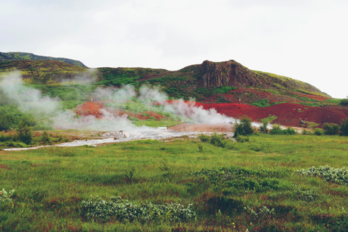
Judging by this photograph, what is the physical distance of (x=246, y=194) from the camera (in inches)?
230

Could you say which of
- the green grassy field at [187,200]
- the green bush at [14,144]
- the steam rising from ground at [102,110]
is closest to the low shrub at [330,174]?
the green grassy field at [187,200]

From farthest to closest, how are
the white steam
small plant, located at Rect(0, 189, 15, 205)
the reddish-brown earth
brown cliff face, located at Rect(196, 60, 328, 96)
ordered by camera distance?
1. brown cliff face, located at Rect(196, 60, 328, 96)
2. the reddish-brown earth
3. the white steam
4. small plant, located at Rect(0, 189, 15, 205)

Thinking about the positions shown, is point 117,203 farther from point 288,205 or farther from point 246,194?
point 288,205

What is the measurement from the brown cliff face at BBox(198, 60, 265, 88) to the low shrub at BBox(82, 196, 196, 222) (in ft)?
277

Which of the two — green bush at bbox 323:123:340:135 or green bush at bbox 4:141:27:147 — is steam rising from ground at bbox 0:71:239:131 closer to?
green bush at bbox 4:141:27:147

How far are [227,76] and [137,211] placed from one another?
89.1 m

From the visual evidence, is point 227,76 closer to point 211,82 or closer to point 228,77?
point 228,77

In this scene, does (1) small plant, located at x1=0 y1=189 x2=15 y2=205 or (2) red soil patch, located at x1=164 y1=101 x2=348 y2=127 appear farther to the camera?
(2) red soil patch, located at x1=164 y1=101 x2=348 y2=127

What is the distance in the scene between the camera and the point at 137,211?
4762 millimetres

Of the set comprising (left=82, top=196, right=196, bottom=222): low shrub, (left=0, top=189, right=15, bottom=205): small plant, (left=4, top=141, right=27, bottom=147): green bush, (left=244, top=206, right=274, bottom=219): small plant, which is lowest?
(left=4, top=141, right=27, bottom=147): green bush

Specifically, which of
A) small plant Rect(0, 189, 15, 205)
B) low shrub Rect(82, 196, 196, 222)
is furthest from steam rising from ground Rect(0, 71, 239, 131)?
low shrub Rect(82, 196, 196, 222)

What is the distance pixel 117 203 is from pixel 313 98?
8526 cm

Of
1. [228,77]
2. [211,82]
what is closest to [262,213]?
[211,82]

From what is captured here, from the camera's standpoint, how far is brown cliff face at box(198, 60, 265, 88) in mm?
87125
